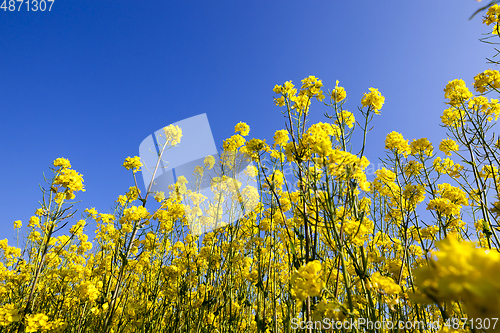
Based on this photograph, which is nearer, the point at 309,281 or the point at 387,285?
the point at 309,281

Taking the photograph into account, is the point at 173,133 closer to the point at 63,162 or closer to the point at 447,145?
the point at 63,162

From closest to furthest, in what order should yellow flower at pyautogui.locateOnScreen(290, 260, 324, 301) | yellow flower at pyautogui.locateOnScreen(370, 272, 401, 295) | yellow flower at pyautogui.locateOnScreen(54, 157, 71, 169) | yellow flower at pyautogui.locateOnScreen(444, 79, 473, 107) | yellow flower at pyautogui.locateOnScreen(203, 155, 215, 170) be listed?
yellow flower at pyautogui.locateOnScreen(290, 260, 324, 301) → yellow flower at pyautogui.locateOnScreen(370, 272, 401, 295) → yellow flower at pyautogui.locateOnScreen(54, 157, 71, 169) → yellow flower at pyautogui.locateOnScreen(444, 79, 473, 107) → yellow flower at pyautogui.locateOnScreen(203, 155, 215, 170)

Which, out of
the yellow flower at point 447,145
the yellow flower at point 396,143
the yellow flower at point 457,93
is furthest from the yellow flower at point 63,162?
the yellow flower at point 447,145

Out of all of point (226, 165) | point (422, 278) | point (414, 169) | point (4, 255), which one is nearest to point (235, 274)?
point (226, 165)

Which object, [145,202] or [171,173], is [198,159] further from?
[145,202]

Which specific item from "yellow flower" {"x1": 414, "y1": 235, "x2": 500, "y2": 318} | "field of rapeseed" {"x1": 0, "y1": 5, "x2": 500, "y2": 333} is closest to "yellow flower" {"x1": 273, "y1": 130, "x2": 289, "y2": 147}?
"field of rapeseed" {"x1": 0, "y1": 5, "x2": 500, "y2": 333}

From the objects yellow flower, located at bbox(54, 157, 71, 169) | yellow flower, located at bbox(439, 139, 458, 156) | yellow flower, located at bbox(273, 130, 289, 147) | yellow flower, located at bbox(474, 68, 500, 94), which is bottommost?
yellow flower, located at bbox(54, 157, 71, 169)

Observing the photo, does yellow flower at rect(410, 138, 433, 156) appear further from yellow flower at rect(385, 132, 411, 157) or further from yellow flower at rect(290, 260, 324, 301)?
yellow flower at rect(290, 260, 324, 301)

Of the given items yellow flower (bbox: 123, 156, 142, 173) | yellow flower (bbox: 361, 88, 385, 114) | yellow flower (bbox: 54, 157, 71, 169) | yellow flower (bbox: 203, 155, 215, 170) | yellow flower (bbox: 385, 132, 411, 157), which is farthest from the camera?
yellow flower (bbox: 203, 155, 215, 170)

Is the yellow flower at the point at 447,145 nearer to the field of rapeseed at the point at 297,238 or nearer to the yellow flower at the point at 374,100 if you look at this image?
the field of rapeseed at the point at 297,238

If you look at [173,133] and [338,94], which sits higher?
[173,133]

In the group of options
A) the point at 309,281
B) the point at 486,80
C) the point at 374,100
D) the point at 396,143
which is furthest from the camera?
A: the point at 396,143

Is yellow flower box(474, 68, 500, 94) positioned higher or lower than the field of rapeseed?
higher

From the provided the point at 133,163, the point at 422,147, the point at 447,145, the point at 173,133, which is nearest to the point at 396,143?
the point at 422,147
